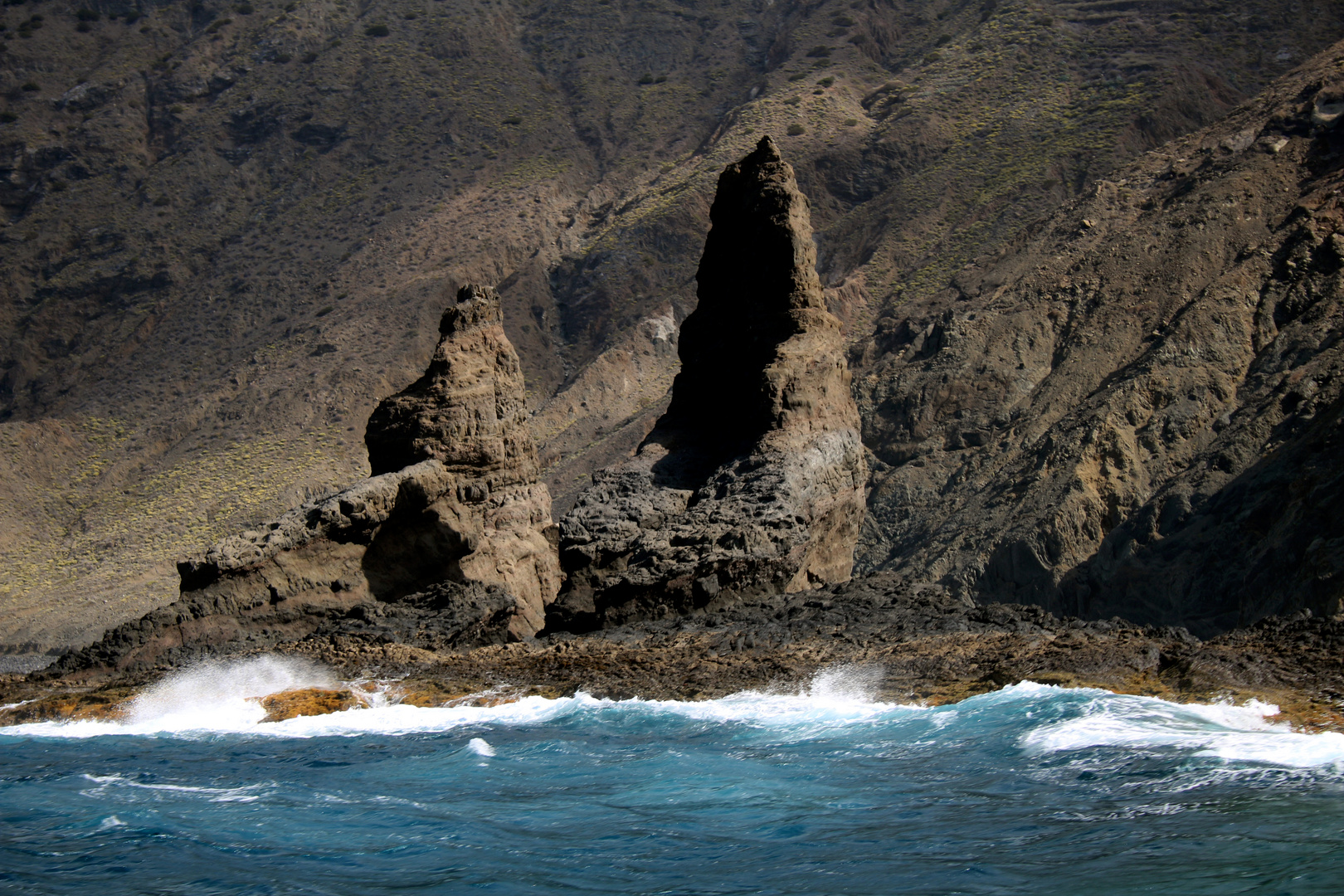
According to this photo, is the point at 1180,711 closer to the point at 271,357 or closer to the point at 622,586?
the point at 622,586

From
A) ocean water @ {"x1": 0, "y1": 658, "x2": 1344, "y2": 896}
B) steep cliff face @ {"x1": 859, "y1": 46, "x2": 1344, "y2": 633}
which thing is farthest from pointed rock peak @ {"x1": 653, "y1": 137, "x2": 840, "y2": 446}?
steep cliff face @ {"x1": 859, "y1": 46, "x2": 1344, "y2": 633}

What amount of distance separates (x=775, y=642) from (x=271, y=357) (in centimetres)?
4791

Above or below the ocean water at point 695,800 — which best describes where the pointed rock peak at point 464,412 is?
above

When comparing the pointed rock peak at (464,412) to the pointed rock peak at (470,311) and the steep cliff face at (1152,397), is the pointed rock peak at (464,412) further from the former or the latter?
the steep cliff face at (1152,397)

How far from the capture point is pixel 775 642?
14414 millimetres

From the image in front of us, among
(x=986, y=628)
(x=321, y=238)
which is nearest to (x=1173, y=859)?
(x=986, y=628)

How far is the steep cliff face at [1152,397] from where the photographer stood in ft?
94.9

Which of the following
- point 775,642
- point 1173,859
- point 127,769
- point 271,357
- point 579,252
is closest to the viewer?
point 1173,859

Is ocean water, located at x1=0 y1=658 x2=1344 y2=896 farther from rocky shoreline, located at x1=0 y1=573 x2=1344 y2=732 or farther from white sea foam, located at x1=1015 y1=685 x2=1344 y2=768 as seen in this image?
rocky shoreline, located at x1=0 y1=573 x2=1344 y2=732

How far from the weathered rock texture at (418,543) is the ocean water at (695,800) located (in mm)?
1967

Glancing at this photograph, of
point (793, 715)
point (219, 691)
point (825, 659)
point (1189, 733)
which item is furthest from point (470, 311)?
point (1189, 733)

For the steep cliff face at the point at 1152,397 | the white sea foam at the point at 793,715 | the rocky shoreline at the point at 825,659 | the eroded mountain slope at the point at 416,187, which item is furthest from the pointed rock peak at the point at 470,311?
the eroded mountain slope at the point at 416,187

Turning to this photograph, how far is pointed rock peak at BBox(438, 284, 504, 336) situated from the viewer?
19688 millimetres

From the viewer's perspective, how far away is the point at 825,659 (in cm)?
1364
